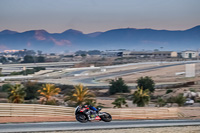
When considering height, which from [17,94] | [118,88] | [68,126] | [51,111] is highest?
[17,94]

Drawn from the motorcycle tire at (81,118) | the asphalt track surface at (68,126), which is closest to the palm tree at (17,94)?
the asphalt track surface at (68,126)

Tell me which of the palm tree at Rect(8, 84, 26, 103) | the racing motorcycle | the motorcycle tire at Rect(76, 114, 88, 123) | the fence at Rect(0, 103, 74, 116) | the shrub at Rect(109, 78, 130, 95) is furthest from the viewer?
the shrub at Rect(109, 78, 130, 95)

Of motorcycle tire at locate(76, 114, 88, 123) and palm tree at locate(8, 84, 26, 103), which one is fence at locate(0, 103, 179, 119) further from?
palm tree at locate(8, 84, 26, 103)

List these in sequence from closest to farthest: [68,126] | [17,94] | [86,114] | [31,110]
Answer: [68,126], [86,114], [31,110], [17,94]

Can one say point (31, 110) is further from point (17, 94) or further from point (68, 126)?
point (17, 94)

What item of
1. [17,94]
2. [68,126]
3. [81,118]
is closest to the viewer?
[68,126]

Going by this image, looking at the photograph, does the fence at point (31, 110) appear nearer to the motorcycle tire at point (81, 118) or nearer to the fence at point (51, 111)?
A: the fence at point (51, 111)

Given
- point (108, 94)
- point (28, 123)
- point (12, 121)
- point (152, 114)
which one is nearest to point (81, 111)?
point (28, 123)

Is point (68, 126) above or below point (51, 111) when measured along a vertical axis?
below

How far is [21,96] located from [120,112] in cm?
1676

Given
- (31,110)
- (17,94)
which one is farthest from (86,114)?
(17,94)

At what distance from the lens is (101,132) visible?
59.3 ft

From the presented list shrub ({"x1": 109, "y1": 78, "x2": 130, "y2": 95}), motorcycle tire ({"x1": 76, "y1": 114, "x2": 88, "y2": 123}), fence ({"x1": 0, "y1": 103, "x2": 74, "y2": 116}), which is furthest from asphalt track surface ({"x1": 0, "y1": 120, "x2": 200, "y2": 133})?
shrub ({"x1": 109, "y1": 78, "x2": 130, "y2": 95})

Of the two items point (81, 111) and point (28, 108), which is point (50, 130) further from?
point (28, 108)
